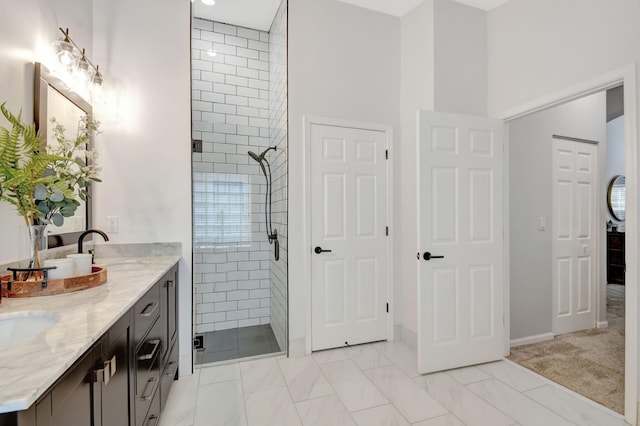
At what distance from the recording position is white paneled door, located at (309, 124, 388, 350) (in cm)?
289

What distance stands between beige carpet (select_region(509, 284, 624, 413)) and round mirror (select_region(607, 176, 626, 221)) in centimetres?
344

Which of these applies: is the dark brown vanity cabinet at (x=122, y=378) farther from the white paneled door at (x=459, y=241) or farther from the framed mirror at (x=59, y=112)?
the white paneled door at (x=459, y=241)

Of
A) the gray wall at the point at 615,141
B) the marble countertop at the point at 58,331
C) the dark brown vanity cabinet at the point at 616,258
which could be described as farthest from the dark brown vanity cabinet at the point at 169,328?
the gray wall at the point at 615,141

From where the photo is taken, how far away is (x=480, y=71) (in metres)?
2.94

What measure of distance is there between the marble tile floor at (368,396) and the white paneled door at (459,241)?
9.4 inches

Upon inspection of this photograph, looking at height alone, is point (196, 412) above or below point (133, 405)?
below

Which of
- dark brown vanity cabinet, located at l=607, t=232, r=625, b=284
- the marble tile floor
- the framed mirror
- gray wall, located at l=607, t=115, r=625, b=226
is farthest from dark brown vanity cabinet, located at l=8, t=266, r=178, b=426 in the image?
gray wall, located at l=607, t=115, r=625, b=226

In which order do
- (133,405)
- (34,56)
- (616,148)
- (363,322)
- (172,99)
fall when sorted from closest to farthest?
1. (133,405)
2. (34,56)
3. (172,99)
4. (363,322)
5. (616,148)

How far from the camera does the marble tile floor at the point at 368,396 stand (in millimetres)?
1954

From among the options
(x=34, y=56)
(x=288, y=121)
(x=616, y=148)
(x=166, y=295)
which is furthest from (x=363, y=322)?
(x=616, y=148)

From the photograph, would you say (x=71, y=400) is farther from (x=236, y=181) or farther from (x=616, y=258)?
(x=616, y=258)

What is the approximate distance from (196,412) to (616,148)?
8.09 m

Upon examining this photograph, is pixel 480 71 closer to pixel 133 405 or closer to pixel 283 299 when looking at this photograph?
pixel 283 299

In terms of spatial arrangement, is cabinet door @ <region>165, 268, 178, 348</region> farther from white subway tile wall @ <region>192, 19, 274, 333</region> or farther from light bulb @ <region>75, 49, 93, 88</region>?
light bulb @ <region>75, 49, 93, 88</region>
